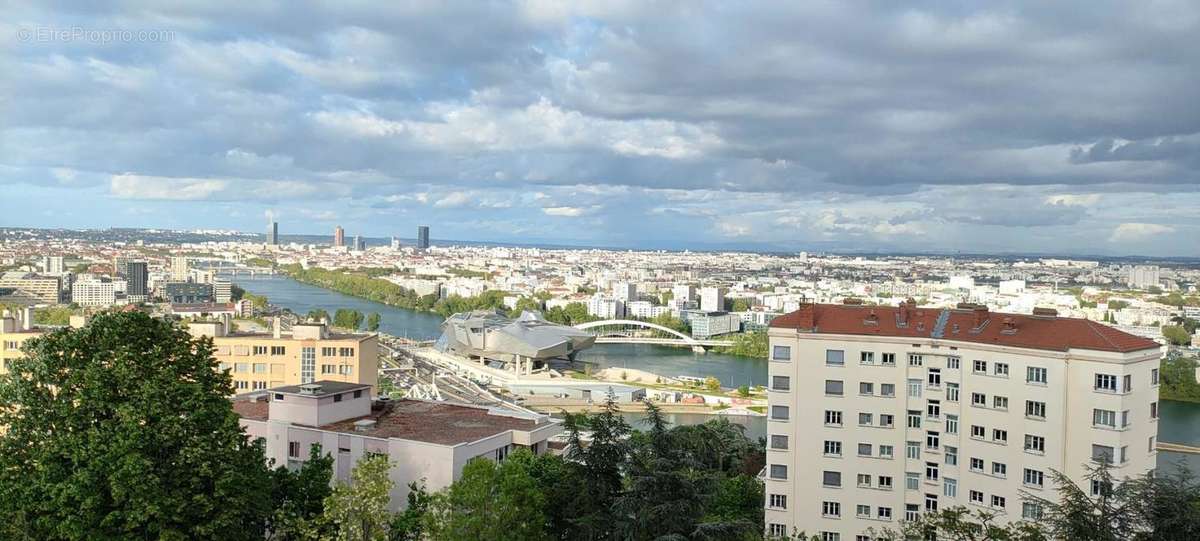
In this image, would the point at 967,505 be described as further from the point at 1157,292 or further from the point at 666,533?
the point at 1157,292

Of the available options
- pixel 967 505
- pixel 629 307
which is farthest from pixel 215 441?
pixel 629 307

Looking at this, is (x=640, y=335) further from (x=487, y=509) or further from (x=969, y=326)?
(x=487, y=509)

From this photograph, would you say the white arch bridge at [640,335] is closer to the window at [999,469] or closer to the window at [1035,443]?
the window at [999,469]

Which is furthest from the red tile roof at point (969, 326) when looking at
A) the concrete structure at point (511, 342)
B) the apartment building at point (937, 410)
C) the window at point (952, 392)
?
the concrete structure at point (511, 342)

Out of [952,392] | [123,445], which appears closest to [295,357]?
[123,445]

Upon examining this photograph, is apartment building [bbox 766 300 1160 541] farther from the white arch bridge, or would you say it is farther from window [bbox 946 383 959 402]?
the white arch bridge

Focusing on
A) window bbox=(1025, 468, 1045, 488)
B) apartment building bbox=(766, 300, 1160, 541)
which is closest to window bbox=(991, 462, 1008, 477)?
apartment building bbox=(766, 300, 1160, 541)
